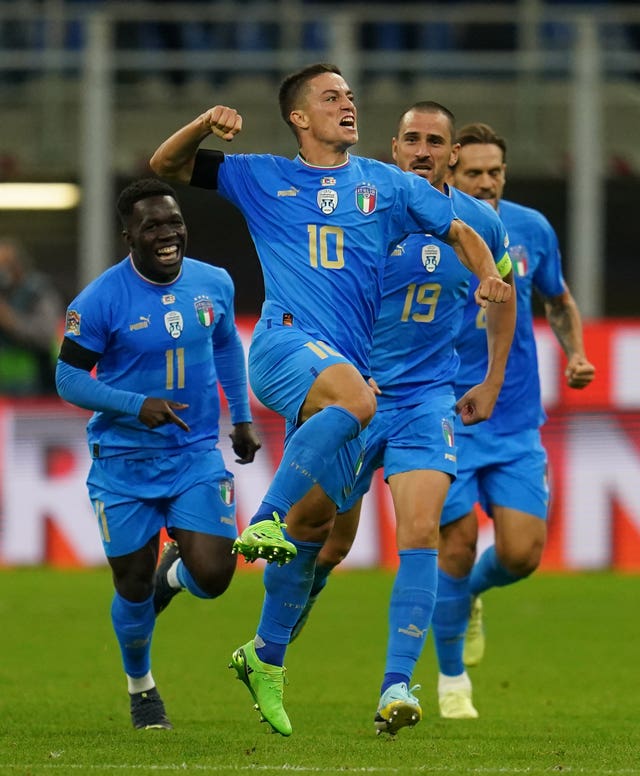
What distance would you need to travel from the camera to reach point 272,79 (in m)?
18.0

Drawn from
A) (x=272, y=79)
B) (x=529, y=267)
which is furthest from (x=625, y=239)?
(x=529, y=267)

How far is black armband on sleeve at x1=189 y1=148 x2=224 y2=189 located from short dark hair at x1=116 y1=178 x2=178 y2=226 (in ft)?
2.80

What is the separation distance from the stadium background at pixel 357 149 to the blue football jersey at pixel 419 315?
23.1 ft

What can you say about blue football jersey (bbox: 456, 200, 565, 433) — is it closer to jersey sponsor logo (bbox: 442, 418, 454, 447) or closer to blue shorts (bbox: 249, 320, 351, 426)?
jersey sponsor logo (bbox: 442, 418, 454, 447)

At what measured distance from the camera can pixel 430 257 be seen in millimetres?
7312

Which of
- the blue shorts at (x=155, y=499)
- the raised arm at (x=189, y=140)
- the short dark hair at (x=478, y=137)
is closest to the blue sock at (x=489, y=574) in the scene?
the blue shorts at (x=155, y=499)

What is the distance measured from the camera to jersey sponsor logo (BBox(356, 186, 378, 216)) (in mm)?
6602

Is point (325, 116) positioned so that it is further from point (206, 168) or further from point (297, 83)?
point (206, 168)

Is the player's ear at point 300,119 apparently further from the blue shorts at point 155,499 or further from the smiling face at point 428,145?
the blue shorts at point 155,499

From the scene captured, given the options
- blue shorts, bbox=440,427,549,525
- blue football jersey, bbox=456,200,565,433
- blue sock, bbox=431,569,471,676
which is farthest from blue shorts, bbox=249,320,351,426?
blue football jersey, bbox=456,200,565,433

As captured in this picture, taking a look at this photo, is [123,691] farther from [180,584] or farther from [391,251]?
[391,251]

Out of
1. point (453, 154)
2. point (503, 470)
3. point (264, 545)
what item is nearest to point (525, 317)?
point (503, 470)

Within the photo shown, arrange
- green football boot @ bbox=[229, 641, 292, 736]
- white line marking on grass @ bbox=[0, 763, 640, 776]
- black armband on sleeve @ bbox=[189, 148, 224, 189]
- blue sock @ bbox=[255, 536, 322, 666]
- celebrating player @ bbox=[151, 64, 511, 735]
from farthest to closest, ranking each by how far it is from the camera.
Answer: black armband on sleeve @ bbox=[189, 148, 224, 189]
blue sock @ bbox=[255, 536, 322, 666]
green football boot @ bbox=[229, 641, 292, 736]
celebrating player @ bbox=[151, 64, 511, 735]
white line marking on grass @ bbox=[0, 763, 640, 776]

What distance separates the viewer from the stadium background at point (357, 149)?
1439cm
